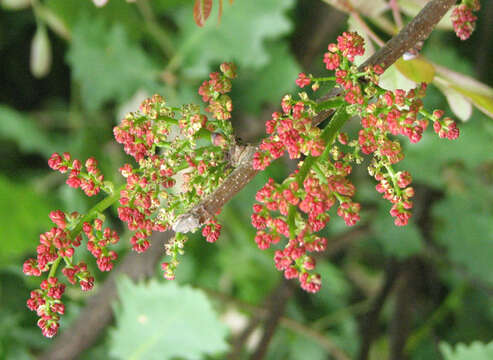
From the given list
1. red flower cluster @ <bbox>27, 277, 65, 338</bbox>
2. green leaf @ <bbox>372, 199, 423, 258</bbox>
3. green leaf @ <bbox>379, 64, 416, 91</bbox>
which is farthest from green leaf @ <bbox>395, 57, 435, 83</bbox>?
green leaf @ <bbox>372, 199, 423, 258</bbox>

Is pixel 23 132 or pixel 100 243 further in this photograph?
pixel 23 132

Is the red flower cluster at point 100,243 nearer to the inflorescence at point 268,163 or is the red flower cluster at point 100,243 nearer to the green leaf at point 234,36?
the inflorescence at point 268,163

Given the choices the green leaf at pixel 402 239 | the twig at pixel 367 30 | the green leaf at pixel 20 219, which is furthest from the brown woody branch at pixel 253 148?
the green leaf at pixel 20 219

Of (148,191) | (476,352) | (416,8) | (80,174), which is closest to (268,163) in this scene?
(148,191)

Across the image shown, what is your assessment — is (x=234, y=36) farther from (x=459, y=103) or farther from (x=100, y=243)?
(x=100, y=243)

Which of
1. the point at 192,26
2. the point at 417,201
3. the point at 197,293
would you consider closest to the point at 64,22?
the point at 192,26

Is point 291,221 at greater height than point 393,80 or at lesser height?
lesser

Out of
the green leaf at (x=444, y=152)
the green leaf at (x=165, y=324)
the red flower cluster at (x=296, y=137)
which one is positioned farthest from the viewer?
the green leaf at (x=444, y=152)
